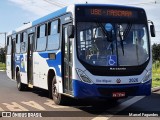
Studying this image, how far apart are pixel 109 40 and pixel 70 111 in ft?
7.88

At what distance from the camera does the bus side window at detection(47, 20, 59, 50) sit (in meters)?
13.4

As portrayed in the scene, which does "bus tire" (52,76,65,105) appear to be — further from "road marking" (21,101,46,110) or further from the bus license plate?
the bus license plate

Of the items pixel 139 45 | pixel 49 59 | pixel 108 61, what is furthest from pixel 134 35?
pixel 49 59

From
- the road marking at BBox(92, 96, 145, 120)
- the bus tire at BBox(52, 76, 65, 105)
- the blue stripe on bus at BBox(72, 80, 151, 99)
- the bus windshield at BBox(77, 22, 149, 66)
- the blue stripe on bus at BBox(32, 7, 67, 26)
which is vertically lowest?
the road marking at BBox(92, 96, 145, 120)

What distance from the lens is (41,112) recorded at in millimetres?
11719

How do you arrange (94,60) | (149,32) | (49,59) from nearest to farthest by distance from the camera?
(94,60)
(149,32)
(49,59)

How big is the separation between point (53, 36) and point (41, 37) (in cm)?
178

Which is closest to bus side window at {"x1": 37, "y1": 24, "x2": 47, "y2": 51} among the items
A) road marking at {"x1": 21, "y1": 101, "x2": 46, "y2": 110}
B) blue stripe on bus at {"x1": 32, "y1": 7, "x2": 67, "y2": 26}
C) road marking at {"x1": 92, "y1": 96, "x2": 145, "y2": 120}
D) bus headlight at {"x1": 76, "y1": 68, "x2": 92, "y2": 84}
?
blue stripe on bus at {"x1": 32, "y1": 7, "x2": 67, "y2": 26}

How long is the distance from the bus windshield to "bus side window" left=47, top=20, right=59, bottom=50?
1911 mm

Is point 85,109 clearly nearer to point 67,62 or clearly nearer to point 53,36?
point 67,62

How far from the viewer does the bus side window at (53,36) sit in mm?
13445

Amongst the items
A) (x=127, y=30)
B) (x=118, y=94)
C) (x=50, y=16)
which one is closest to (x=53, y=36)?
(x=50, y=16)

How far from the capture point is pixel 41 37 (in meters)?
15.5

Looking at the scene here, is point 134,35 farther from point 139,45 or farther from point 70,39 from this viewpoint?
point 70,39
